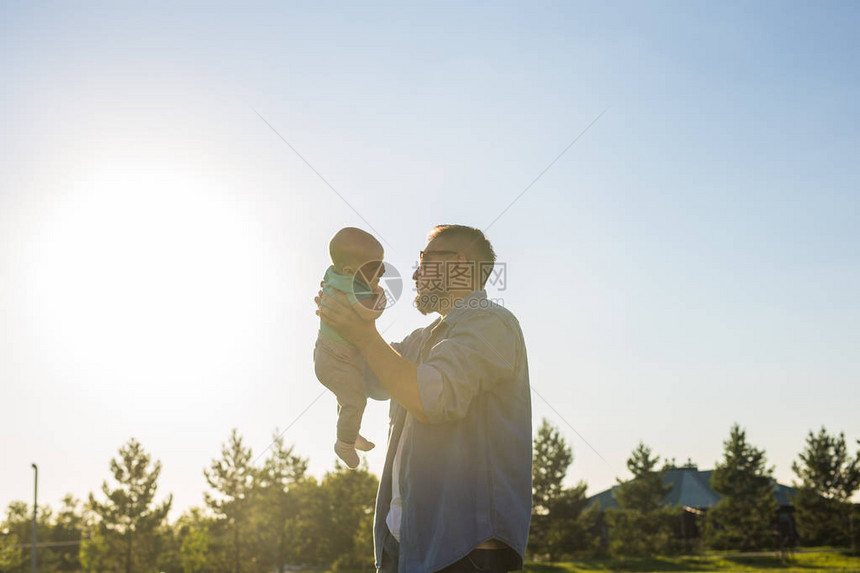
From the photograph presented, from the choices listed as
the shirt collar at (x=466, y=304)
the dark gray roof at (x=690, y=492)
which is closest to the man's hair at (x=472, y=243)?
the shirt collar at (x=466, y=304)

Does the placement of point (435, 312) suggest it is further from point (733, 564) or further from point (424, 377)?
point (733, 564)

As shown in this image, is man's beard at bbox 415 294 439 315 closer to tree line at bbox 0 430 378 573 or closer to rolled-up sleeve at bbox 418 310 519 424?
rolled-up sleeve at bbox 418 310 519 424

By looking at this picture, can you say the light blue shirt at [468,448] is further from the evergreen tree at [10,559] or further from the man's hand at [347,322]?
the evergreen tree at [10,559]

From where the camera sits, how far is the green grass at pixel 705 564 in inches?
1934

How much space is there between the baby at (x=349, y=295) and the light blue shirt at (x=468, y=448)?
327mm

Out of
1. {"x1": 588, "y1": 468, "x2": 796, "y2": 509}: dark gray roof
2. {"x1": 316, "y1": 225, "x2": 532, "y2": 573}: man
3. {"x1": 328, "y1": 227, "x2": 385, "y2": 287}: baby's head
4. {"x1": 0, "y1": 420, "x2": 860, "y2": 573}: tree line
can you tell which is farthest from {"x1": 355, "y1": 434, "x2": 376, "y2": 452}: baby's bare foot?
{"x1": 588, "y1": 468, "x2": 796, "y2": 509}: dark gray roof

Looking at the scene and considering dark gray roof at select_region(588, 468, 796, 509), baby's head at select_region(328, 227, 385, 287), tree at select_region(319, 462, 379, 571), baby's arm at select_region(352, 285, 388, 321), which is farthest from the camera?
dark gray roof at select_region(588, 468, 796, 509)

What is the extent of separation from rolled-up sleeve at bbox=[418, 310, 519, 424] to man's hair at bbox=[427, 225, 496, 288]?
350 mm

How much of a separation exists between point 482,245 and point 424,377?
0.86 metres

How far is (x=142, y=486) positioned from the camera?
157ft

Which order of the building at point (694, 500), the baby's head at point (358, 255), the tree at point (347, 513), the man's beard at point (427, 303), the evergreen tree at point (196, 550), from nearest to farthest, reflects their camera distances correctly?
1. the baby's head at point (358, 255)
2. the man's beard at point (427, 303)
3. the evergreen tree at point (196, 550)
4. the tree at point (347, 513)
5. the building at point (694, 500)

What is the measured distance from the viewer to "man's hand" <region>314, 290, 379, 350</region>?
2857 millimetres

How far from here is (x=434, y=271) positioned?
332 cm

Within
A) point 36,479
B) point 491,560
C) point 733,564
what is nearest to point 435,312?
point 491,560
